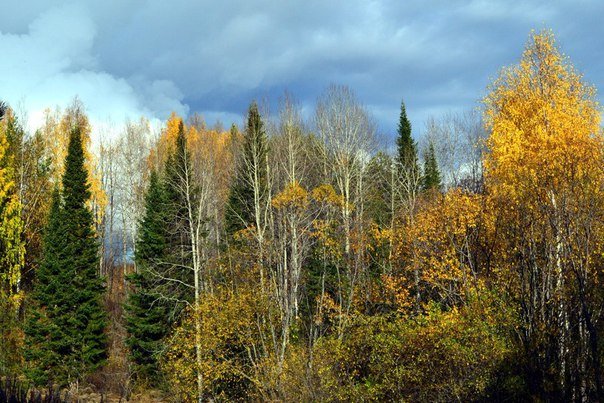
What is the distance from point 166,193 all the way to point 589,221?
21.5 m

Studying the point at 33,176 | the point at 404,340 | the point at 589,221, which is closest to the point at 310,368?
the point at 404,340

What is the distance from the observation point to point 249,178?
27.6 m

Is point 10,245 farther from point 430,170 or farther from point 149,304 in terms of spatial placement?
point 430,170

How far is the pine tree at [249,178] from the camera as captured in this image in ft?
90.1

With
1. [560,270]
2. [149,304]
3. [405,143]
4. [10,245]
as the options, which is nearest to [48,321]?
[10,245]

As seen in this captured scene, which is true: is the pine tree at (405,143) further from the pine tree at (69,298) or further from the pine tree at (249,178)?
the pine tree at (69,298)

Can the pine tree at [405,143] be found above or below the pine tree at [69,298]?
above

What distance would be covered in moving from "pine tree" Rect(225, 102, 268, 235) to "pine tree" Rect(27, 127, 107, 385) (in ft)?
26.3

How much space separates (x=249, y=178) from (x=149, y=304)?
8.76m

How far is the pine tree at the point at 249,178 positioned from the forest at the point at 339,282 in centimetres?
14

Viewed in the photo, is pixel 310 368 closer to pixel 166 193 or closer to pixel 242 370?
pixel 242 370

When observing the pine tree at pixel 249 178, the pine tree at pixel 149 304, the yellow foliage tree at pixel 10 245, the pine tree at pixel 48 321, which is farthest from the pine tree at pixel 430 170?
the yellow foliage tree at pixel 10 245

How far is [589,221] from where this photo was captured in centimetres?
971

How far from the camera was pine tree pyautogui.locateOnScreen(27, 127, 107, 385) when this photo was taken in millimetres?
24094
